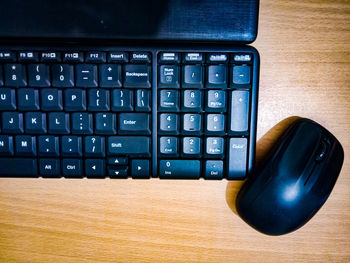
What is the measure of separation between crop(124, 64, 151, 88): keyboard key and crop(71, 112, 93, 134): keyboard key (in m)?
0.09

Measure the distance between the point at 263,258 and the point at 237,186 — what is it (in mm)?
146

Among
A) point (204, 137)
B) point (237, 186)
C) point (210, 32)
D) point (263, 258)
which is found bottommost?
point (263, 258)

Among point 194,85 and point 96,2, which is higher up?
point 96,2

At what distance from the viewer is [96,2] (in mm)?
499

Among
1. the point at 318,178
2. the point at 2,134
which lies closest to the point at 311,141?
the point at 318,178

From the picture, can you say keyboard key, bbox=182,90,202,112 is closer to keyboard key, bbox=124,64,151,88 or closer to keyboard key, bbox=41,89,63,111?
keyboard key, bbox=124,64,151,88

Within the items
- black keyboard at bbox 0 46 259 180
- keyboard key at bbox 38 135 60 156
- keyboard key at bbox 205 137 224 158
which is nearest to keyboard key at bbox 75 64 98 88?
black keyboard at bbox 0 46 259 180

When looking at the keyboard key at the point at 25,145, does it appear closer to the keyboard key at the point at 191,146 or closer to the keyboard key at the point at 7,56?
the keyboard key at the point at 7,56

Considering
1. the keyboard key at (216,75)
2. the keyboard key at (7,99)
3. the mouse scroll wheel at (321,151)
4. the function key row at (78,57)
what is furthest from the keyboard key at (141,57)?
the mouse scroll wheel at (321,151)

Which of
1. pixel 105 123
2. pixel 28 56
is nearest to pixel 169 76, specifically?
pixel 105 123

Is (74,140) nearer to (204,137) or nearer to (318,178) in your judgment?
(204,137)

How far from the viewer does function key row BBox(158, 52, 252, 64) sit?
0.49 m

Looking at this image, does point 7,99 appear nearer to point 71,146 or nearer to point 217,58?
point 71,146

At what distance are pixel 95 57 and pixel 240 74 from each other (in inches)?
9.3
